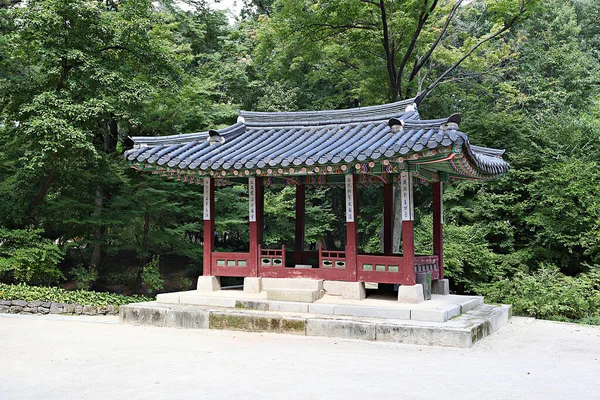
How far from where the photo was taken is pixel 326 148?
9859mm

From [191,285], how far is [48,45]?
29.7 feet

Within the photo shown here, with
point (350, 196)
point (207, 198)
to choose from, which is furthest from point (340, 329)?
point (207, 198)

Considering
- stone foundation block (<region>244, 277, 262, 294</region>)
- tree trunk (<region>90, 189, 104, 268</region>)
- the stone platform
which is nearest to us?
the stone platform

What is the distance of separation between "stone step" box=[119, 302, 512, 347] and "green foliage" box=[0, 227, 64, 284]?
203 inches

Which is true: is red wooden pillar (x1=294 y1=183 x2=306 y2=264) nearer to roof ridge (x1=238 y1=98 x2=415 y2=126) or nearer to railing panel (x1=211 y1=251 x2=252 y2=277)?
roof ridge (x1=238 y1=98 x2=415 y2=126)

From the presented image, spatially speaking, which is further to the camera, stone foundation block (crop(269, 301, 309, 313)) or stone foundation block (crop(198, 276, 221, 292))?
stone foundation block (crop(198, 276, 221, 292))

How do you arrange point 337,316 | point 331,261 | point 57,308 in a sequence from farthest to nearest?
1. point 57,308
2. point 331,261
3. point 337,316

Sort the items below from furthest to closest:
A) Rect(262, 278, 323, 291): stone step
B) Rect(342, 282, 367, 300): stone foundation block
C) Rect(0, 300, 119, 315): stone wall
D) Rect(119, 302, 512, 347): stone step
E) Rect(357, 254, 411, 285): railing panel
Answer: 1. Rect(0, 300, 119, 315): stone wall
2. Rect(262, 278, 323, 291): stone step
3. Rect(342, 282, 367, 300): stone foundation block
4. Rect(357, 254, 411, 285): railing panel
5. Rect(119, 302, 512, 347): stone step

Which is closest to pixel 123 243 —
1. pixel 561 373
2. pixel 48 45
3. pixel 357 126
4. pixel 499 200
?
pixel 48 45

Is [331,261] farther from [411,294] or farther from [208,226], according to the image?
[208,226]

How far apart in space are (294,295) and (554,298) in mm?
6795

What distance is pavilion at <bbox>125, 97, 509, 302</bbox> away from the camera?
9102 mm

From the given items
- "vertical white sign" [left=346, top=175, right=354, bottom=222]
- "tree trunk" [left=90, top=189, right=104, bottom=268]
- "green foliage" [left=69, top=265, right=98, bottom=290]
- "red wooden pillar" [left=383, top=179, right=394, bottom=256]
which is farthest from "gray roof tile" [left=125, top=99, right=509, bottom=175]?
"green foliage" [left=69, top=265, right=98, bottom=290]

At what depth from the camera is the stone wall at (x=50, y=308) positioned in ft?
39.7
